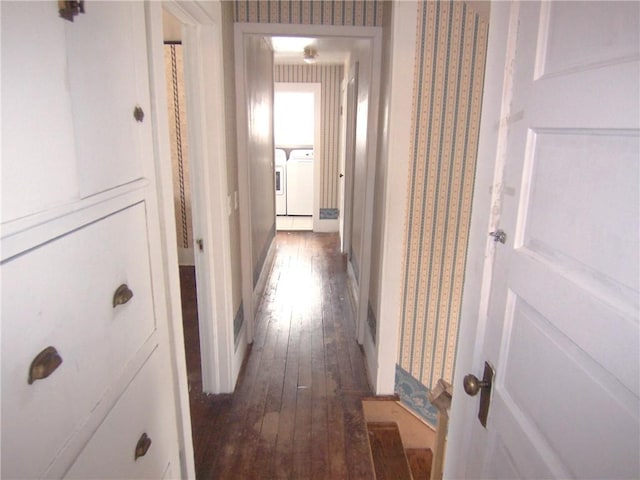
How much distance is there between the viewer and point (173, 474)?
1354 millimetres

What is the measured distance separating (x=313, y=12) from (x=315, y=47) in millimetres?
2088

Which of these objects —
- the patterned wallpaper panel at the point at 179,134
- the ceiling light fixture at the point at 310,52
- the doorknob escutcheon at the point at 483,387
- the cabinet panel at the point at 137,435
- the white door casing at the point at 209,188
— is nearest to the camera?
the cabinet panel at the point at 137,435

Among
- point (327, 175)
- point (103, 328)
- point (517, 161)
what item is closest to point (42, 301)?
point (103, 328)

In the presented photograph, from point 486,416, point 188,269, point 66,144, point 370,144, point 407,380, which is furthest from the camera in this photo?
point 188,269

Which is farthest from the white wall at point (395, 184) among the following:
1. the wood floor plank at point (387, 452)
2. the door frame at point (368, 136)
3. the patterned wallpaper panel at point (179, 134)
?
the patterned wallpaper panel at point (179, 134)

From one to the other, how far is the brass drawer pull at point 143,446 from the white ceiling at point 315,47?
3.43 m

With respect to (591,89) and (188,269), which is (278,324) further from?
(591,89)

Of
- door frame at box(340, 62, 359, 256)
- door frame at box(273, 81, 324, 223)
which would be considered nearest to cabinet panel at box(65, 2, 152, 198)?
door frame at box(340, 62, 359, 256)

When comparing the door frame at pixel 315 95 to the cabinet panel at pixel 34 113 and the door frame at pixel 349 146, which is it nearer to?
the door frame at pixel 349 146

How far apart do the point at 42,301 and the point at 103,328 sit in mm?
227

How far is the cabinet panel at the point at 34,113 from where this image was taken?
61cm

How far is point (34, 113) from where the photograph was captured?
667mm

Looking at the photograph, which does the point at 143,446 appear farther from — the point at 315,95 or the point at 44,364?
the point at 315,95

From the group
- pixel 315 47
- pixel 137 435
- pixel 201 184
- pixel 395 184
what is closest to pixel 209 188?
pixel 201 184
